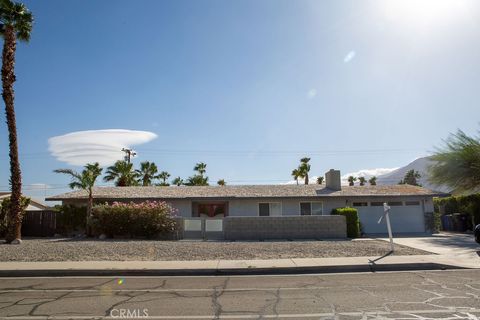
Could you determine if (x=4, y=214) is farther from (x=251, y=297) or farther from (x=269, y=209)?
(x=251, y=297)

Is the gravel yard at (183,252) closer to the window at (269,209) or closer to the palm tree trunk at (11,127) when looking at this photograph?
the palm tree trunk at (11,127)

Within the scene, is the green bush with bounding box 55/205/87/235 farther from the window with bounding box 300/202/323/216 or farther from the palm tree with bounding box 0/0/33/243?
the window with bounding box 300/202/323/216

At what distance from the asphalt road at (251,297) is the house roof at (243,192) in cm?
1630

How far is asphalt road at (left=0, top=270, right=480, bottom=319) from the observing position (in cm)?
671

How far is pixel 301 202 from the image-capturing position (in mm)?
27547

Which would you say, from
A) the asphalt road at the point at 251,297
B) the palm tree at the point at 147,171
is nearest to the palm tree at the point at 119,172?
the palm tree at the point at 147,171

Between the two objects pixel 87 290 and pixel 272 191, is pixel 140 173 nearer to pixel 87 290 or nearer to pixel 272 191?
pixel 272 191

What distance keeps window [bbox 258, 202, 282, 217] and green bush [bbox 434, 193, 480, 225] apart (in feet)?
42.2

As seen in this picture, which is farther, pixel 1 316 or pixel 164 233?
pixel 164 233

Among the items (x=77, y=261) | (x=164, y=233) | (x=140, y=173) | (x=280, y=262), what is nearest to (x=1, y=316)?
(x=77, y=261)

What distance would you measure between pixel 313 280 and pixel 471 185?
2024cm

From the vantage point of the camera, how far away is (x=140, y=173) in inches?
2106

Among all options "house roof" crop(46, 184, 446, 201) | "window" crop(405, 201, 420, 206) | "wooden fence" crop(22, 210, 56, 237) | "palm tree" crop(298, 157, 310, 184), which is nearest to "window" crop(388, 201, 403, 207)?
"window" crop(405, 201, 420, 206)

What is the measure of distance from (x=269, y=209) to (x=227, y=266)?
15.9m
